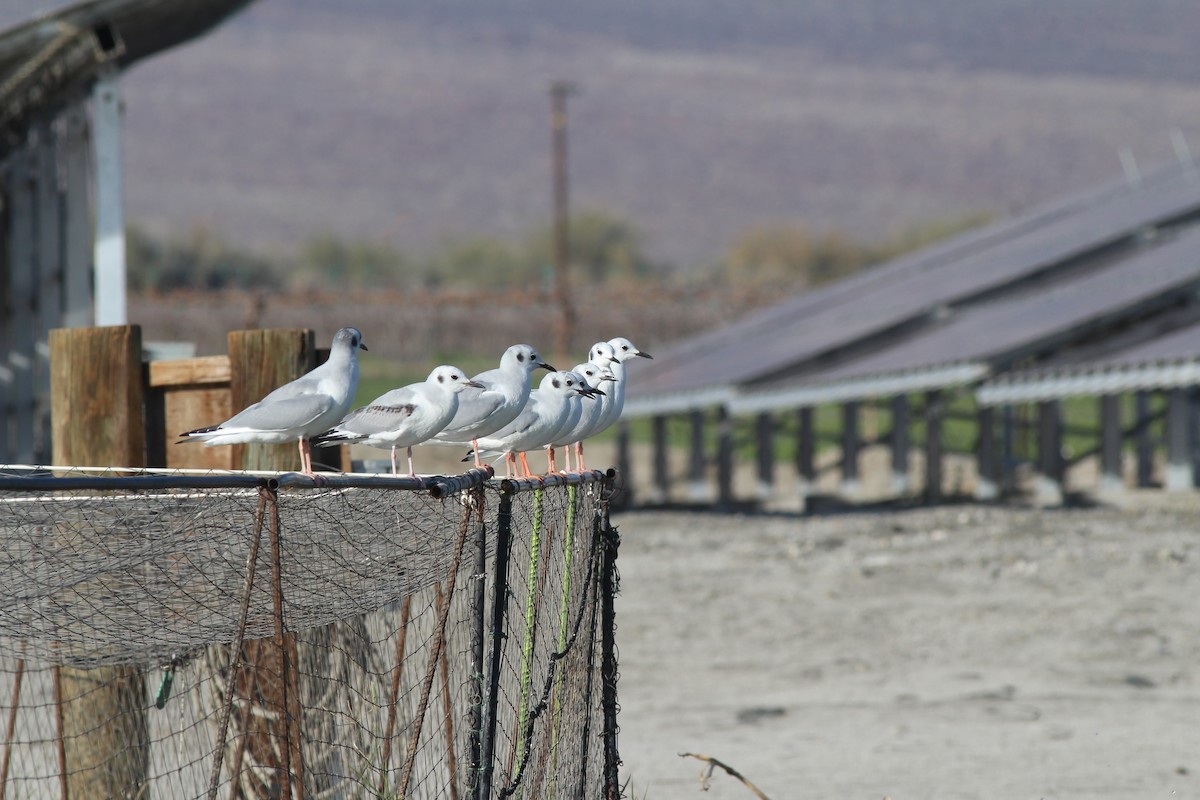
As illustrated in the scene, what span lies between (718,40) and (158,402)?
166m

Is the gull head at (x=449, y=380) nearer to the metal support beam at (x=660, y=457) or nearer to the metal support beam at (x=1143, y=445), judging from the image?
the metal support beam at (x=1143, y=445)

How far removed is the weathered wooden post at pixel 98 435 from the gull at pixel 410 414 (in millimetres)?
1985

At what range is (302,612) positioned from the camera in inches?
239

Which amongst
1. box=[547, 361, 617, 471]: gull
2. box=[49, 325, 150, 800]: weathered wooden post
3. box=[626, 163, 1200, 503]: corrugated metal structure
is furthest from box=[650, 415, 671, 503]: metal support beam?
box=[547, 361, 617, 471]: gull

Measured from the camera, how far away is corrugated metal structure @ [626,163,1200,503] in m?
19.8

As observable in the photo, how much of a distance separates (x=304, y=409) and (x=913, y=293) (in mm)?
21609

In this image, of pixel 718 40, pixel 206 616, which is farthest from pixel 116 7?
pixel 718 40

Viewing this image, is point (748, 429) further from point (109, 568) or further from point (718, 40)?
point (718, 40)

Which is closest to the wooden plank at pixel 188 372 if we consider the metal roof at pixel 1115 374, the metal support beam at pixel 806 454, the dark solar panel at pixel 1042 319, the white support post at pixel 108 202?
the white support post at pixel 108 202

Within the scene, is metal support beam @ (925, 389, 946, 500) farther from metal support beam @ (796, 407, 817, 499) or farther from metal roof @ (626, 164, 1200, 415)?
metal support beam @ (796, 407, 817, 499)

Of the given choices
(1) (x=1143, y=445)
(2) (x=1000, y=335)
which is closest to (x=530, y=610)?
(2) (x=1000, y=335)

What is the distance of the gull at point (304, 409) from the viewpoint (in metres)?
5.49

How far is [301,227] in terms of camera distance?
134500 mm

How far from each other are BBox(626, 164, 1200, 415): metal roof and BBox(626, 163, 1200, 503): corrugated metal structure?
0.04 meters
